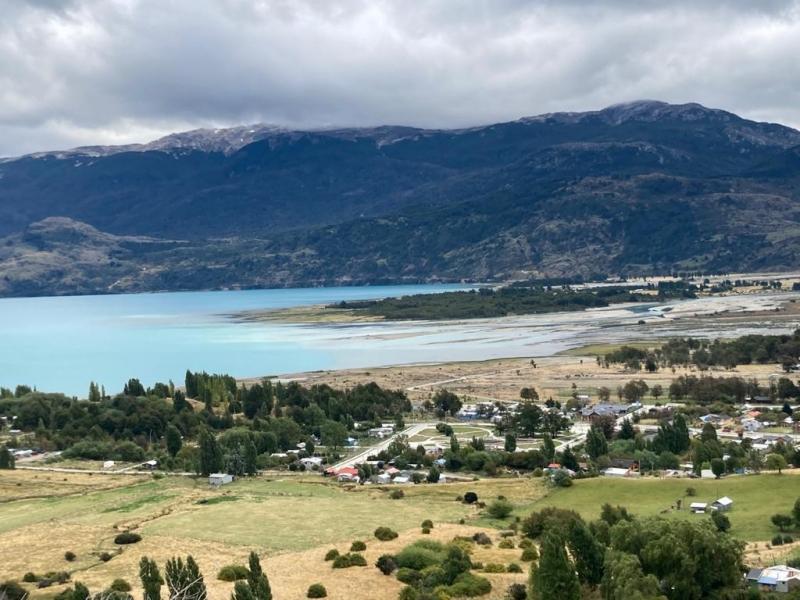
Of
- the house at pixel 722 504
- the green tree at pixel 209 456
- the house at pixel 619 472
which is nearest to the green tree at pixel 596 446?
the house at pixel 619 472

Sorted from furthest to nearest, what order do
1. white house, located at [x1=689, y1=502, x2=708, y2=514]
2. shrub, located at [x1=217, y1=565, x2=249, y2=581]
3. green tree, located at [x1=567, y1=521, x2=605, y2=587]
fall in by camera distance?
white house, located at [x1=689, y1=502, x2=708, y2=514]
shrub, located at [x1=217, y1=565, x2=249, y2=581]
green tree, located at [x1=567, y1=521, x2=605, y2=587]

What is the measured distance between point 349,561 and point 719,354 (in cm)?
7546

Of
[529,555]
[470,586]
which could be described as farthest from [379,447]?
[470,586]

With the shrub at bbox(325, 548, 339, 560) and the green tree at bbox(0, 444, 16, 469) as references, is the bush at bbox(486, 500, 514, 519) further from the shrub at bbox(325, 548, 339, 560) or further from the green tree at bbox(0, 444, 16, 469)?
the green tree at bbox(0, 444, 16, 469)

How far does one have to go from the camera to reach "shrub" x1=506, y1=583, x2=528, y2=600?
3108 centimetres

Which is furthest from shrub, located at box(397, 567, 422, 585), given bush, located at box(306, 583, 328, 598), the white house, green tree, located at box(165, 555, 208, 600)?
the white house

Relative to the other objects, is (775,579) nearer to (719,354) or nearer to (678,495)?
(678,495)

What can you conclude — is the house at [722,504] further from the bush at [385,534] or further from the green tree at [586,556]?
the bush at [385,534]

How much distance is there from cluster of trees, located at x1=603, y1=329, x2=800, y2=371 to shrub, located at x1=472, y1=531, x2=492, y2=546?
6479cm

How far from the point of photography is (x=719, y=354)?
101 m

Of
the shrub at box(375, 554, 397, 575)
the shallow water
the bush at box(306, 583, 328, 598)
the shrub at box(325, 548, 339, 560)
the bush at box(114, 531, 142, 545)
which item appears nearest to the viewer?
the bush at box(306, 583, 328, 598)

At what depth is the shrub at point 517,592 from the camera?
102ft

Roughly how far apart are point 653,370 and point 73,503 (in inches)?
2640

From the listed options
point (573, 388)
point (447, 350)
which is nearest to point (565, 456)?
point (573, 388)
